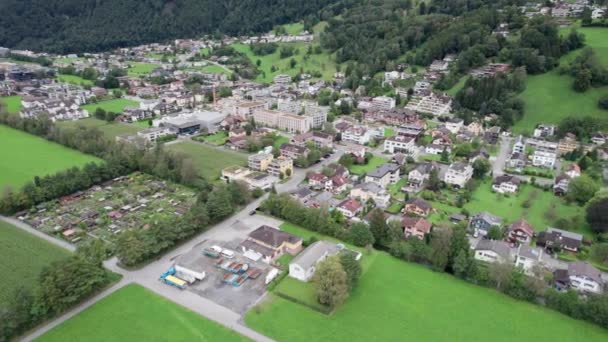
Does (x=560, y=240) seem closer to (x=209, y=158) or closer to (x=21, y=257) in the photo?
(x=209, y=158)

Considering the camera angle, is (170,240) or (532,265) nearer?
(532,265)

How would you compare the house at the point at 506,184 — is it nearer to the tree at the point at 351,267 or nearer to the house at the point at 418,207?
the house at the point at 418,207

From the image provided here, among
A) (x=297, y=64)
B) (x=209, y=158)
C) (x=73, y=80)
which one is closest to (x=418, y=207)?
(x=209, y=158)

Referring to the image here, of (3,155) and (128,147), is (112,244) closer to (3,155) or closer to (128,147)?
(128,147)

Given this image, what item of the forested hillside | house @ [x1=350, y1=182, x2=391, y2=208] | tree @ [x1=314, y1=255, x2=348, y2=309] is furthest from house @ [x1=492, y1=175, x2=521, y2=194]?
the forested hillside

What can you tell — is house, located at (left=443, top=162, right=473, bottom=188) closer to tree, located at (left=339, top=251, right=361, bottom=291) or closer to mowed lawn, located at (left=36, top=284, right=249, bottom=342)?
tree, located at (left=339, top=251, right=361, bottom=291)

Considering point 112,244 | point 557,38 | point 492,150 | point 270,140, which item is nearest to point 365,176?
point 270,140
